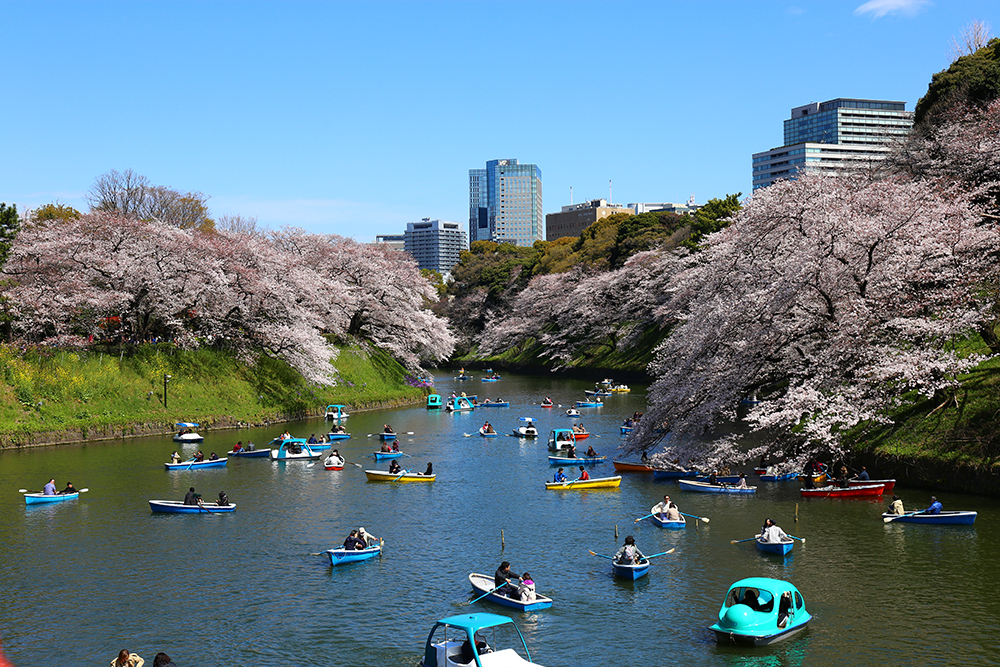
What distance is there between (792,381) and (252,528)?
26353 millimetres

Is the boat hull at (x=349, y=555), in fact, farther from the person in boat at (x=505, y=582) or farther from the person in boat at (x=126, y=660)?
the person in boat at (x=126, y=660)

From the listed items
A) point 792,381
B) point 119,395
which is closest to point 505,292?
point 119,395

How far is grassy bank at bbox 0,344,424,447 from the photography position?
176 ft

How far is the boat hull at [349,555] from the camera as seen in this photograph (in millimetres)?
29938

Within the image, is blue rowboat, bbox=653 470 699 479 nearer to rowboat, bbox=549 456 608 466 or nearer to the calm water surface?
the calm water surface

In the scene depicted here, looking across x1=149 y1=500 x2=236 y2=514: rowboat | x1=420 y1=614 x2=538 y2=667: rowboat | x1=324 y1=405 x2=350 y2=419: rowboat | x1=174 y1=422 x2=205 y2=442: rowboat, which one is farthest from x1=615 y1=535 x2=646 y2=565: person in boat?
x1=324 y1=405 x2=350 y2=419: rowboat

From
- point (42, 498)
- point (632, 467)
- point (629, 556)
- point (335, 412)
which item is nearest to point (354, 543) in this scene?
point (629, 556)

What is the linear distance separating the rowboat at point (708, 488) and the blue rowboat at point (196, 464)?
2807cm

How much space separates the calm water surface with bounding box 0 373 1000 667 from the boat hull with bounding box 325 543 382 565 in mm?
339

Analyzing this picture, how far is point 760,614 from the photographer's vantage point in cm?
2259

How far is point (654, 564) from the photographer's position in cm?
2961

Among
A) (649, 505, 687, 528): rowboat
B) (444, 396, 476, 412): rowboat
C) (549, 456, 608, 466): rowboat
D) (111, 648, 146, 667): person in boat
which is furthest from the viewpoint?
(444, 396, 476, 412): rowboat

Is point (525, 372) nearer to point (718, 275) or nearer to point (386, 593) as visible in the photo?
point (718, 275)

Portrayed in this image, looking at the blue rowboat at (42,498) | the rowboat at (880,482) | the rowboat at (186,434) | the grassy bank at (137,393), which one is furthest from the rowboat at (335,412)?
the rowboat at (880,482)
